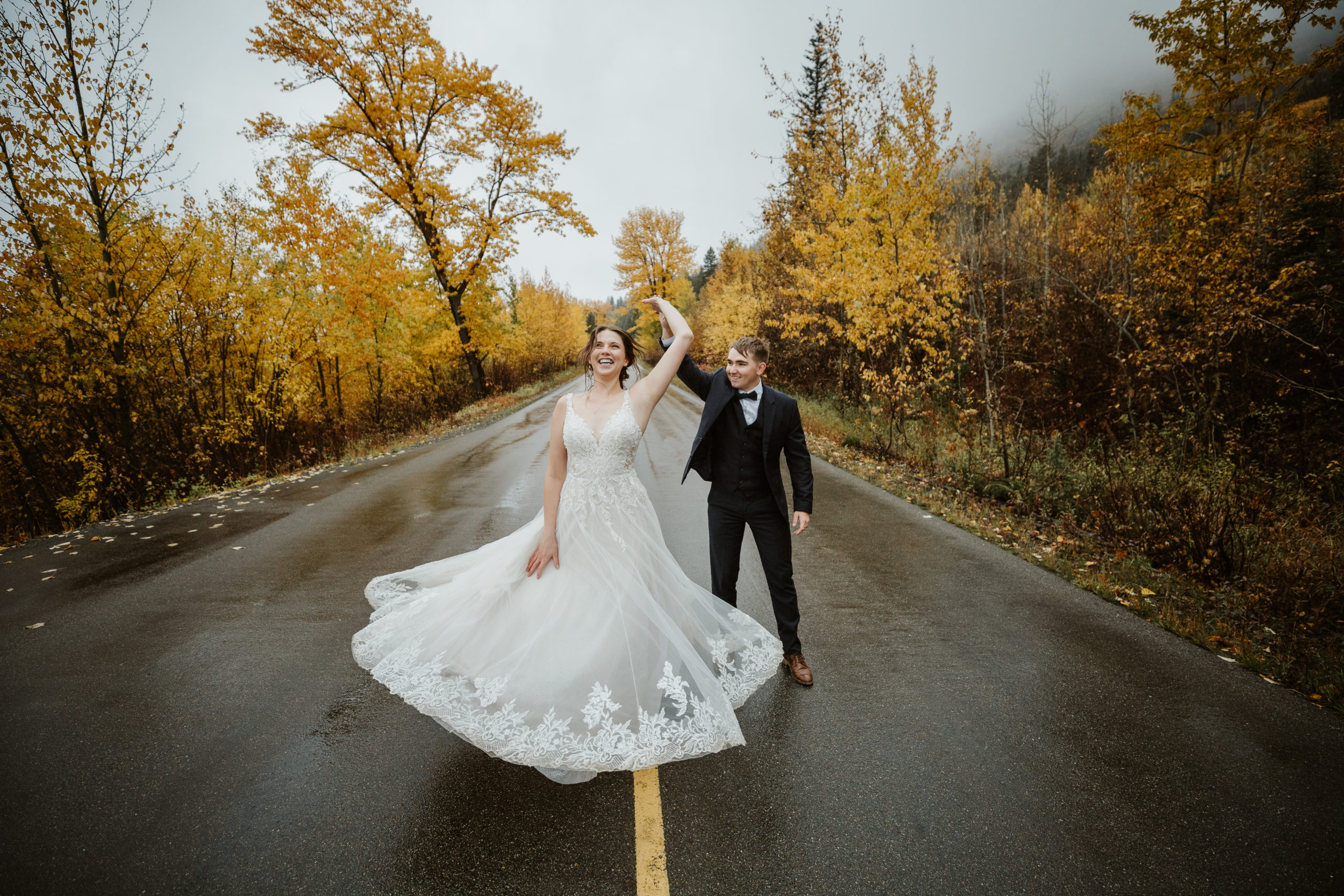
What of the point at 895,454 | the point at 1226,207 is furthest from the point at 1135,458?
the point at 1226,207

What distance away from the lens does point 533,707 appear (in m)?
2.57

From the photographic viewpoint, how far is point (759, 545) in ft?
11.0

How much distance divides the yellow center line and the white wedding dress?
0.88 feet

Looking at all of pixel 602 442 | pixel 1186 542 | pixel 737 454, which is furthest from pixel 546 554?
pixel 1186 542

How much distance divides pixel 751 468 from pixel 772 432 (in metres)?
0.27

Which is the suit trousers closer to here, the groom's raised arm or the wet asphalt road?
the wet asphalt road

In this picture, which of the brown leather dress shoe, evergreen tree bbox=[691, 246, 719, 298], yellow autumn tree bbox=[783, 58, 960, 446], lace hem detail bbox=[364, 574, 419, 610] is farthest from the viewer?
evergreen tree bbox=[691, 246, 719, 298]

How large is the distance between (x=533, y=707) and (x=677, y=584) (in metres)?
1.03

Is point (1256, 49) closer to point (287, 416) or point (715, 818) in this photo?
point (715, 818)

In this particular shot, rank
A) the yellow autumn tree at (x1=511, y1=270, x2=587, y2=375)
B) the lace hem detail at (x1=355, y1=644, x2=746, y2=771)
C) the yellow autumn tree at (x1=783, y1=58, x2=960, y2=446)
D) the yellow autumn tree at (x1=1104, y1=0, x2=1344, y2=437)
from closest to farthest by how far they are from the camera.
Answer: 1. the lace hem detail at (x1=355, y1=644, x2=746, y2=771)
2. the yellow autumn tree at (x1=1104, y1=0, x2=1344, y2=437)
3. the yellow autumn tree at (x1=783, y1=58, x2=960, y2=446)
4. the yellow autumn tree at (x1=511, y1=270, x2=587, y2=375)

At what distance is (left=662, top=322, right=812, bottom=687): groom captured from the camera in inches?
125

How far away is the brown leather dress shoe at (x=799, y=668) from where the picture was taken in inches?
131

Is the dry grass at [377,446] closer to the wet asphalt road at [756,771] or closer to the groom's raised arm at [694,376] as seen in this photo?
the wet asphalt road at [756,771]

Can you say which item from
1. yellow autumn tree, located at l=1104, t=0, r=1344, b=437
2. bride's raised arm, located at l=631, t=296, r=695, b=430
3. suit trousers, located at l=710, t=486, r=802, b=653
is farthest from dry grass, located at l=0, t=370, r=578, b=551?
yellow autumn tree, located at l=1104, t=0, r=1344, b=437
